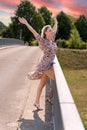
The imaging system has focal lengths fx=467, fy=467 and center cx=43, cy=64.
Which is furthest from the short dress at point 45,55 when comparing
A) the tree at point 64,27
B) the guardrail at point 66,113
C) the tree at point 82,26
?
the tree at point 82,26

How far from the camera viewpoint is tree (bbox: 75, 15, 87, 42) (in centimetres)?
14750

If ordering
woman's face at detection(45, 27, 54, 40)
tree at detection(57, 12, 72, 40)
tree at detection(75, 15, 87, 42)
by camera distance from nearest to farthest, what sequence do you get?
woman's face at detection(45, 27, 54, 40), tree at detection(57, 12, 72, 40), tree at detection(75, 15, 87, 42)

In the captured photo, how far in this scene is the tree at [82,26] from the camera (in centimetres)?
14750

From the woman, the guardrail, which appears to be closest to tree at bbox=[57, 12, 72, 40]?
the woman

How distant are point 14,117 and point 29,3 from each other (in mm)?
137207

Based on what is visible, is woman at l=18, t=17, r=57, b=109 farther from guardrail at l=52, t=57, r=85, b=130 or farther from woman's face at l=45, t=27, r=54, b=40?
guardrail at l=52, t=57, r=85, b=130

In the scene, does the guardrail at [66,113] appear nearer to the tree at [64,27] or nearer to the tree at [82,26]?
the tree at [64,27]

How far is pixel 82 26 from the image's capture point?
14975 centimetres

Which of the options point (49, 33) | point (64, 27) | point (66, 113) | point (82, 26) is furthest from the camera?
point (82, 26)

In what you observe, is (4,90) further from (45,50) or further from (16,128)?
(16,128)

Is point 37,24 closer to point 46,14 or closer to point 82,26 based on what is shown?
point 46,14

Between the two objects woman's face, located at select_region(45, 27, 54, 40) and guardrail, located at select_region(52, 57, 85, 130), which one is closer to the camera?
guardrail, located at select_region(52, 57, 85, 130)

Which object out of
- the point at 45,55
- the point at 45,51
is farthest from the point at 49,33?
the point at 45,55

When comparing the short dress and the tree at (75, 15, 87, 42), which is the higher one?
the short dress
